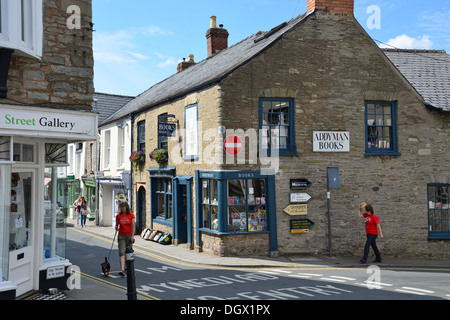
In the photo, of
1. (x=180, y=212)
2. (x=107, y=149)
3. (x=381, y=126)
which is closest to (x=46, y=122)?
(x=180, y=212)

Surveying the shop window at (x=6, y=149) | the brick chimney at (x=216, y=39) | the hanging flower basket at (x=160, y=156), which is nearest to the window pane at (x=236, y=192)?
the hanging flower basket at (x=160, y=156)

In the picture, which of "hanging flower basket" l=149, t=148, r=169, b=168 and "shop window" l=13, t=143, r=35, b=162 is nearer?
"shop window" l=13, t=143, r=35, b=162

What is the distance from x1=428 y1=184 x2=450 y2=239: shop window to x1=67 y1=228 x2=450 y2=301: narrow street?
99.0 inches

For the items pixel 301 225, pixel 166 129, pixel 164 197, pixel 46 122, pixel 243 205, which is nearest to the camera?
pixel 46 122

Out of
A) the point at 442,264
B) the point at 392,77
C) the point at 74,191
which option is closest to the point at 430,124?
the point at 392,77

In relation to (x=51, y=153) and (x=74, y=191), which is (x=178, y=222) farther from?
(x=74, y=191)

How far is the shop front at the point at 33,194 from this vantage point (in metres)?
7.71

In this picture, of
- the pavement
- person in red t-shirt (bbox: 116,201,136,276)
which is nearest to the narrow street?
the pavement

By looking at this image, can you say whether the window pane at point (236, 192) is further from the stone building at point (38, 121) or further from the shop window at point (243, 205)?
the stone building at point (38, 121)

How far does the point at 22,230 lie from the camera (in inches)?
338

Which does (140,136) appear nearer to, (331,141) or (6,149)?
(331,141)

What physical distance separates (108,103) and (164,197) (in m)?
12.9

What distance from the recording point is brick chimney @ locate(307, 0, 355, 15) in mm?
15664

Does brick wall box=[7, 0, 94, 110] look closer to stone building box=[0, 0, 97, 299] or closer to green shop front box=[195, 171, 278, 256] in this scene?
stone building box=[0, 0, 97, 299]
